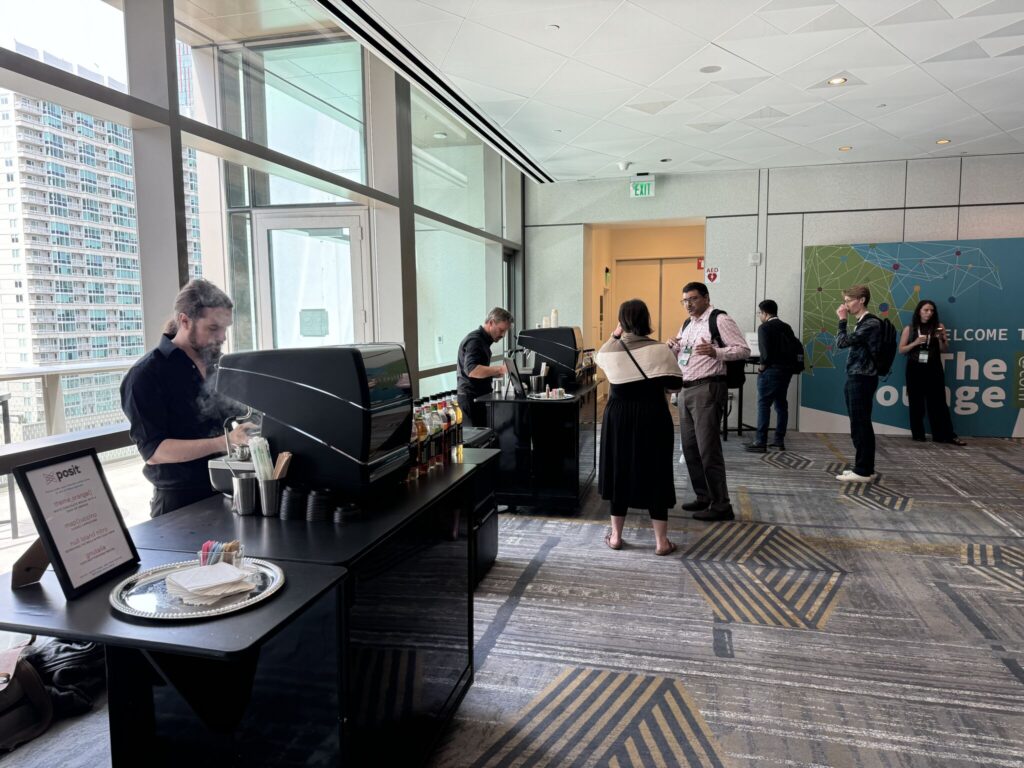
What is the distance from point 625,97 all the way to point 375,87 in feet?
6.98

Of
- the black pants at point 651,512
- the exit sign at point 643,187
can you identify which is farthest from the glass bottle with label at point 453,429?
the exit sign at point 643,187

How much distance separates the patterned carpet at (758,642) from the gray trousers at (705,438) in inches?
11.0

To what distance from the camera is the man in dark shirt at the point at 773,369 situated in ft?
23.5

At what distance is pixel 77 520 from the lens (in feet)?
4.89

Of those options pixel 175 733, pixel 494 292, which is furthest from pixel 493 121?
pixel 175 733

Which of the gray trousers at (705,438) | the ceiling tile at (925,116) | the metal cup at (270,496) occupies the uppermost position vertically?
the ceiling tile at (925,116)

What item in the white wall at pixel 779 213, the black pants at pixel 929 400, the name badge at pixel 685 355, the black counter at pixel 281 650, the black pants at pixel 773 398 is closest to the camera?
the black counter at pixel 281 650

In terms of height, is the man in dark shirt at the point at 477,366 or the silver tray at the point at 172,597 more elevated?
the man in dark shirt at the point at 477,366

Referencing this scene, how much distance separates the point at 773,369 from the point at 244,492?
6474 mm

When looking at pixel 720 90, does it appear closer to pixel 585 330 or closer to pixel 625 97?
pixel 625 97

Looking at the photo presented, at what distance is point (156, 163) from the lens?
3189 millimetres

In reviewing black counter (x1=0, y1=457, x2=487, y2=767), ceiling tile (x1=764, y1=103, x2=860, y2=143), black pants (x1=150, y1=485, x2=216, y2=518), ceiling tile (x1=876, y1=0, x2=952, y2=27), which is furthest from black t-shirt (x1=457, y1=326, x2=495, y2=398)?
ceiling tile (x1=764, y1=103, x2=860, y2=143)

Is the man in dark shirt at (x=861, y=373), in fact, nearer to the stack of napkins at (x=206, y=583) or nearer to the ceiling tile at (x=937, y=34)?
the ceiling tile at (x=937, y=34)

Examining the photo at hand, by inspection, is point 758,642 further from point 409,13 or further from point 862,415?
point 409,13
